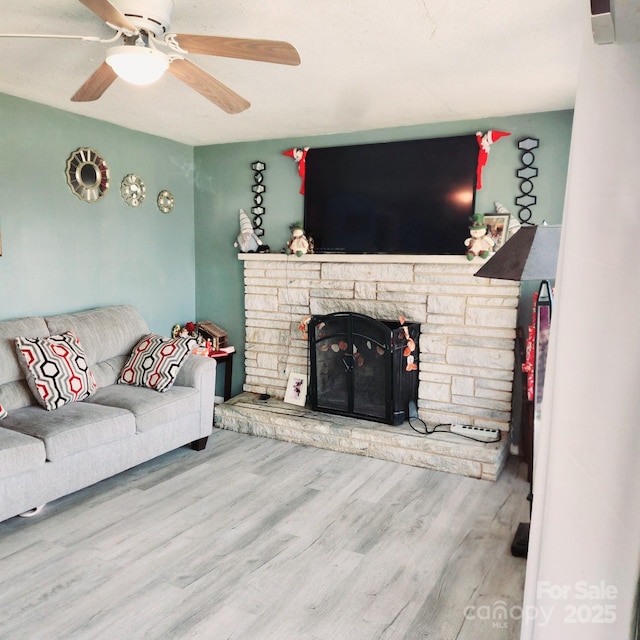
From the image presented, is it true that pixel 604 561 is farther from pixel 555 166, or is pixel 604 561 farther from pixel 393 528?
pixel 555 166

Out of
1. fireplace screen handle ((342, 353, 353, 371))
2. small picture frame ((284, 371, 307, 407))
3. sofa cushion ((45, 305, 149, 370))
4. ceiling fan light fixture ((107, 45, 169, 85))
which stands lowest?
small picture frame ((284, 371, 307, 407))

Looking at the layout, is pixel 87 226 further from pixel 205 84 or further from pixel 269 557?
pixel 269 557

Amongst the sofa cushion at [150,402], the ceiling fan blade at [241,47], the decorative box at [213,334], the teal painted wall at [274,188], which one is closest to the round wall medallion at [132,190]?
the teal painted wall at [274,188]

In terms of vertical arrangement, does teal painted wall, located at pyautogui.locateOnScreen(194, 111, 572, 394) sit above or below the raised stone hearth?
above

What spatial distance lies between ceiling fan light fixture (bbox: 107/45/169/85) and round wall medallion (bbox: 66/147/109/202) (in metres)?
2.13

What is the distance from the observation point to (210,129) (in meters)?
4.23

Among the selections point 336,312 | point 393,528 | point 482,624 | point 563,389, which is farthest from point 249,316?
point 563,389

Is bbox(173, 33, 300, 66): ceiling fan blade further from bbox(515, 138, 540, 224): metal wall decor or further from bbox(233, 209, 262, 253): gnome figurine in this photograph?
bbox(233, 209, 262, 253): gnome figurine

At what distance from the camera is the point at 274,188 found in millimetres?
4609

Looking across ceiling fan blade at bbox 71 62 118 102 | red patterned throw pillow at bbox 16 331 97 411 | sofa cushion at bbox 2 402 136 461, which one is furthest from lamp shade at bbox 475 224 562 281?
red patterned throw pillow at bbox 16 331 97 411

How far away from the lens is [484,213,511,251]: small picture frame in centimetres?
370

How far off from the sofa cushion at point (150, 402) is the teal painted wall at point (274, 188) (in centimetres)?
125

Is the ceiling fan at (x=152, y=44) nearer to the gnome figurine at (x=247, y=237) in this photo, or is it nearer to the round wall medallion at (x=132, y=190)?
the round wall medallion at (x=132, y=190)

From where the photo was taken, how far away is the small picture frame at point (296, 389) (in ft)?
14.3
